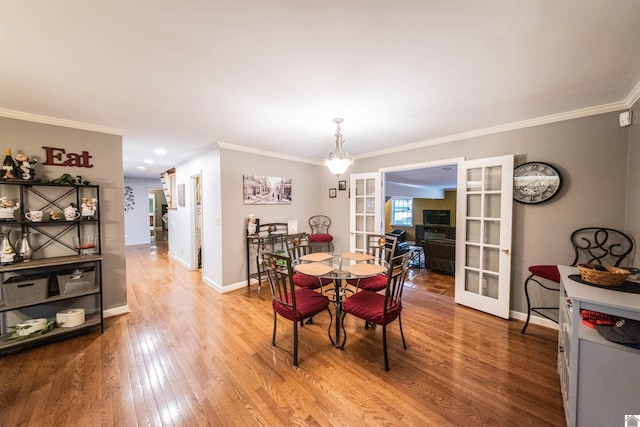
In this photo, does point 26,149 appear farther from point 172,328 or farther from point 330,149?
point 330,149

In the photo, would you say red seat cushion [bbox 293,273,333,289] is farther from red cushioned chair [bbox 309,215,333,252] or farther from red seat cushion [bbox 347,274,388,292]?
red cushioned chair [bbox 309,215,333,252]

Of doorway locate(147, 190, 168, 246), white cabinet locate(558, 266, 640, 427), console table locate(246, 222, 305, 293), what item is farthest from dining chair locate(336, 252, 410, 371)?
doorway locate(147, 190, 168, 246)

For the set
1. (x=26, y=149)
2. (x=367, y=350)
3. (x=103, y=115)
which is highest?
(x=103, y=115)

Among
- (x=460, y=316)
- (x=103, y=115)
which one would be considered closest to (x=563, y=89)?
(x=460, y=316)

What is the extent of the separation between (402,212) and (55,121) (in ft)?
30.6

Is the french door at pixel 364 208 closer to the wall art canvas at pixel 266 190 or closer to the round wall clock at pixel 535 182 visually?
the wall art canvas at pixel 266 190

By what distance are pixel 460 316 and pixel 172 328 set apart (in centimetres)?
359

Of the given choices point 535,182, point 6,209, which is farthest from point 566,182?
point 6,209

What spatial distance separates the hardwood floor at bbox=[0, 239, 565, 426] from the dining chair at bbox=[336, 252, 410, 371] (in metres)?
0.37

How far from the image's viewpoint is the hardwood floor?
5.18 feet

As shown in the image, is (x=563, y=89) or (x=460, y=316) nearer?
(x=563, y=89)

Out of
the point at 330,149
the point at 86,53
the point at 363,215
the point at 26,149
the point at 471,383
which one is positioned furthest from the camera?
the point at 363,215

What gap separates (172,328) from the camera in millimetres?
2719

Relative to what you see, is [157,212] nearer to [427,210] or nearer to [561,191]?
[427,210]
